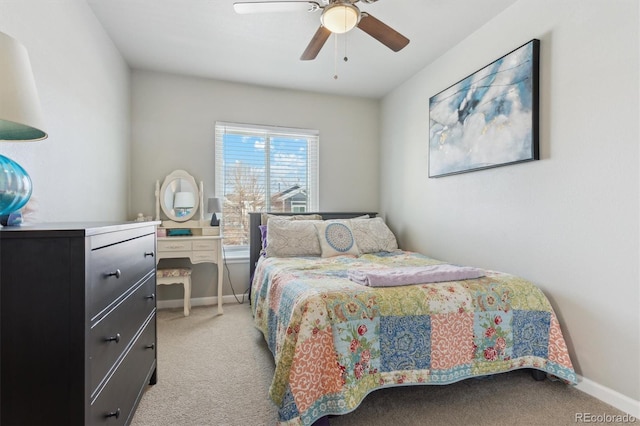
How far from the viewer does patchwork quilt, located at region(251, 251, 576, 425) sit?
1.41 m

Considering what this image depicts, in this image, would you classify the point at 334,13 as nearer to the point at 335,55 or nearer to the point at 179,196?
the point at 335,55

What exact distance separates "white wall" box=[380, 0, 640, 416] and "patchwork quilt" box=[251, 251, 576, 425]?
21 cm

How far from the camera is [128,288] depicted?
135 centimetres

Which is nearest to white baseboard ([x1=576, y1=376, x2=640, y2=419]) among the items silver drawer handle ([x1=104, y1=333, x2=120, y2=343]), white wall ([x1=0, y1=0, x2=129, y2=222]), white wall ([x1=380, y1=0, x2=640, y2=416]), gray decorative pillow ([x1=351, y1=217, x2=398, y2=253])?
white wall ([x1=380, y1=0, x2=640, y2=416])

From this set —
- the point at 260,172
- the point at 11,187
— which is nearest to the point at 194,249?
the point at 260,172

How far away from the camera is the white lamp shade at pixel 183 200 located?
337cm

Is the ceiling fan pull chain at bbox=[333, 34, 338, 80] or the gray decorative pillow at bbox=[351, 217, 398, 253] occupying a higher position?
the ceiling fan pull chain at bbox=[333, 34, 338, 80]

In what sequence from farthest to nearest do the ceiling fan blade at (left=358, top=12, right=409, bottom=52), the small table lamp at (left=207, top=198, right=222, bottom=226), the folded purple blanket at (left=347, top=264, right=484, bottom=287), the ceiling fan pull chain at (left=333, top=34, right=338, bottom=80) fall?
the small table lamp at (left=207, top=198, right=222, bottom=226) → the ceiling fan pull chain at (left=333, top=34, right=338, bottom=80) → the ceiling fan blade at (left=358, top=12, right=409, bottom=52) → the folded purple blanket at (left=347, top=264, right=484, bottom=287)

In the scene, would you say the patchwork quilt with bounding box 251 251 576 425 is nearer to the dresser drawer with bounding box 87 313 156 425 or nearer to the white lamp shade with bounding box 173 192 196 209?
the dresser drawer with bounding box 87 313 156 425

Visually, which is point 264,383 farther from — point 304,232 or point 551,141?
point 551,141

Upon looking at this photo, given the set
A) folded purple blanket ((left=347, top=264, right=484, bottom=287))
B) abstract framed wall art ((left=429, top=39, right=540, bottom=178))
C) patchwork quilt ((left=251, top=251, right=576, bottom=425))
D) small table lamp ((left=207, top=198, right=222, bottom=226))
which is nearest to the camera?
patchwork quilt ((left=251, top=251, right=576, bottom=425))

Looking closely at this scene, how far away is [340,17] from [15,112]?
5.35 ft

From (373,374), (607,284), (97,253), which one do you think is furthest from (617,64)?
(97,253)

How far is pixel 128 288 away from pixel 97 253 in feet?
1.34
